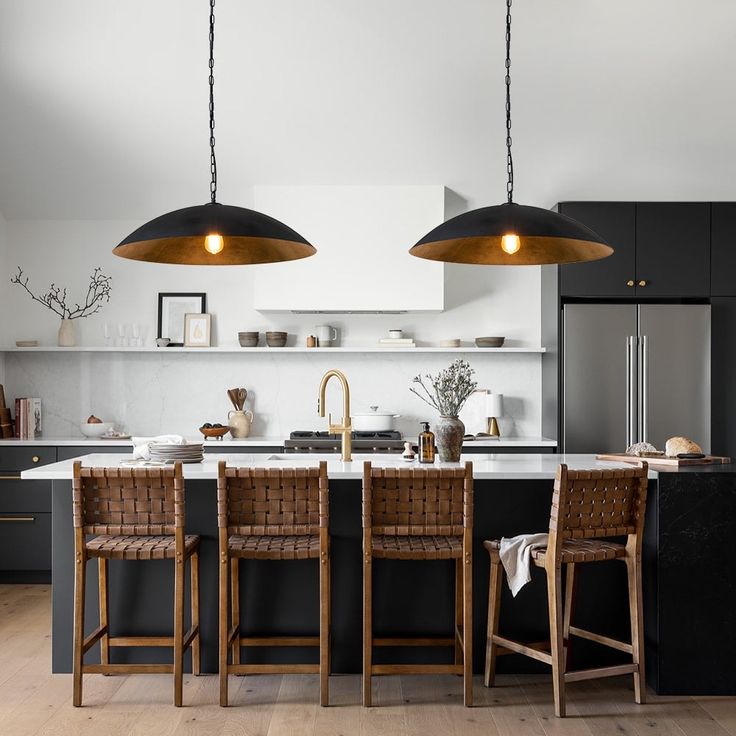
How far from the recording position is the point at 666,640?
11.4 feet

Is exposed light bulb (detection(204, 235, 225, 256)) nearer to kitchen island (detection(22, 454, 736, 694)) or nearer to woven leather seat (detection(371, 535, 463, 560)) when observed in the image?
kitchen island (detection(22, 454, 736, 694))

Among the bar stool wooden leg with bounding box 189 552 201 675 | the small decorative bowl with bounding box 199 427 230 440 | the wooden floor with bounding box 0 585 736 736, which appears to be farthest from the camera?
the small decorative bowl with bounding box 199 427 230 440

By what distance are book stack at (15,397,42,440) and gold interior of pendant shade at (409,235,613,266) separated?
12.1 ft

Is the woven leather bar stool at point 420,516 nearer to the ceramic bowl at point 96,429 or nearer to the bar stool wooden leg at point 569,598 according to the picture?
the bar stool wooden leg at point 569,598

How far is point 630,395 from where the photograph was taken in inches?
217

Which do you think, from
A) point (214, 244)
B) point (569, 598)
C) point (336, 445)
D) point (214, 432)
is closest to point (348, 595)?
point (569, 598)

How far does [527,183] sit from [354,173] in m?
1.19

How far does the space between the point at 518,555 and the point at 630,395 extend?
249cm

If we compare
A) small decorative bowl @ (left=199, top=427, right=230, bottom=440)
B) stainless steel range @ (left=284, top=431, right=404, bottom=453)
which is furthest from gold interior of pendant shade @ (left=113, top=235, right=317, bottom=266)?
small decorative bowl @ (left=199, top=427, right=230, bottom=440)

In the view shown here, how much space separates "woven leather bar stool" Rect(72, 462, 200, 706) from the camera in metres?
3.28

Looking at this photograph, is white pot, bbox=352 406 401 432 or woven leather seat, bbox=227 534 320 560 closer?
→ woven leather seat, bbox=227 534 320 560

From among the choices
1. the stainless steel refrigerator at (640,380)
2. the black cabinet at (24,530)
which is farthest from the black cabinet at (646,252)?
the black cabinet at (24,530)

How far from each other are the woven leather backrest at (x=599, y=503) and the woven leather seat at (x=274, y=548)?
3.11ft

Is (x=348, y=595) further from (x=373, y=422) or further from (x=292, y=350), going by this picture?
(x=292, y=350)
